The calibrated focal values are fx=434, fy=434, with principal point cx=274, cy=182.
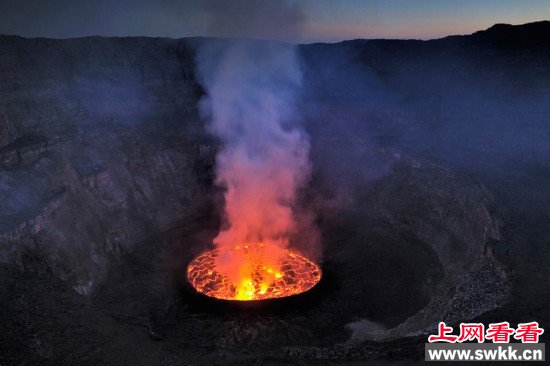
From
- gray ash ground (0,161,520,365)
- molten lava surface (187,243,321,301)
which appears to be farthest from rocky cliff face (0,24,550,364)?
molten lava surface (187,243,321,301)

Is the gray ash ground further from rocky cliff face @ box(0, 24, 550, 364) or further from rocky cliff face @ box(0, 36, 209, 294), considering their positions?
rocky cliff face @ box(0, 36, 209, 294)

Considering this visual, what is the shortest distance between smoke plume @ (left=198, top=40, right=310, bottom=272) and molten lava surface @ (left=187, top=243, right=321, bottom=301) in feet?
5.60

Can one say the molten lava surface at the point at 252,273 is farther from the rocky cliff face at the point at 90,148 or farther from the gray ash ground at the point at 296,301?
the rocky cliff face at the point at 90,148

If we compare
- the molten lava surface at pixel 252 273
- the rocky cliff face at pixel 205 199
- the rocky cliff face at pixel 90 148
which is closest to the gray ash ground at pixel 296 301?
the rocky cliff face at pixel 205 199

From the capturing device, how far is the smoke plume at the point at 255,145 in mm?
35656

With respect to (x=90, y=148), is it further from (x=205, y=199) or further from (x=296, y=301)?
(x=296, y=301)

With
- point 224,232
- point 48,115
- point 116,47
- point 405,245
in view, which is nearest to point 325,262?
point 405,245

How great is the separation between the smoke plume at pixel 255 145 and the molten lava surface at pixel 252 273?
67.2 inches

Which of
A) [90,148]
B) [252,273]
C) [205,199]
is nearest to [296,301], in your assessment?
[252,273]

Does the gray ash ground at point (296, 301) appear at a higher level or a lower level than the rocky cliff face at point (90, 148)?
lower

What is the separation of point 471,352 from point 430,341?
4.89 feet

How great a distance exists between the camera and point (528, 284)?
1930cm

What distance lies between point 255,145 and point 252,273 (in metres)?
18.9

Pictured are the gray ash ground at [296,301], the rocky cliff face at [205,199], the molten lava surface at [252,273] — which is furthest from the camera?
the molten lava surface at [252,273]
